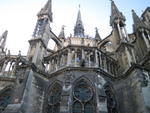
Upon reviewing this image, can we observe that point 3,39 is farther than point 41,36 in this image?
Yes

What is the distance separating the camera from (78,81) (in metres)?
12.1

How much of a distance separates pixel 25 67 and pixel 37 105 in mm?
2872

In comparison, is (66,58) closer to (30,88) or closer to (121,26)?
(30,88)

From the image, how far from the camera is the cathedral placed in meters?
10.8

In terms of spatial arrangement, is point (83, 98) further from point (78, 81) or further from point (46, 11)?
point (46, 11)

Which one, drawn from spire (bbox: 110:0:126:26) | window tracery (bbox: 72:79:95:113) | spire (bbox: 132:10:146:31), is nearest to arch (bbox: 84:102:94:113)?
window tracery (bbox: 72:79:95:113)

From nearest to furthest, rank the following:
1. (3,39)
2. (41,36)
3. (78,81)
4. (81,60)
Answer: (78,81) < (81,60) < (41,36) < (3,39)

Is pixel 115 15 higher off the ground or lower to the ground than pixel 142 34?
higher

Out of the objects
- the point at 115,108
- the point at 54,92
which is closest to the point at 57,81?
the point at 54,92

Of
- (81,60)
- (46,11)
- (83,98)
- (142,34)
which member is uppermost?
(46,11)

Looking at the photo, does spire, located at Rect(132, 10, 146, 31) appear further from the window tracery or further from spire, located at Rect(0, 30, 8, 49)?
spire, located at Rect(0, 30, 8, 49)

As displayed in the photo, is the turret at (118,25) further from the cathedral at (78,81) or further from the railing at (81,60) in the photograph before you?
the railing at (81,60)

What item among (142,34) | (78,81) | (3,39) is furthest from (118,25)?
(3,39)

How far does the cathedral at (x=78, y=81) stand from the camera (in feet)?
35.4
